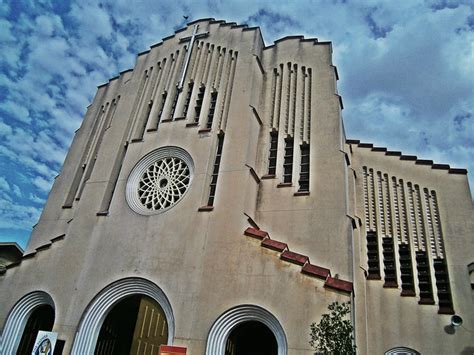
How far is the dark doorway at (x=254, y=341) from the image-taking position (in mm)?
12595

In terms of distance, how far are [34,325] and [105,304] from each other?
3.63 metres

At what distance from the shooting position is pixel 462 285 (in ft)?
46.8

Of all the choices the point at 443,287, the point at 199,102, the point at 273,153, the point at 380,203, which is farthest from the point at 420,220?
the point at 199,102

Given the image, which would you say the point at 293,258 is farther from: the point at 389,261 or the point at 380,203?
the point at 380,203

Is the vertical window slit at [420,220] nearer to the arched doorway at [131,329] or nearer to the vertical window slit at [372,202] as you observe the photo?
the vertical window slit at [372,202]

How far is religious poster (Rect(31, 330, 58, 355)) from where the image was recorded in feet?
38.1

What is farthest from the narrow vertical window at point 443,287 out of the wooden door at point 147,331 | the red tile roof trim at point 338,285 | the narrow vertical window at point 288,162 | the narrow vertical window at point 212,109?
the narrow vertical window at point 212,109

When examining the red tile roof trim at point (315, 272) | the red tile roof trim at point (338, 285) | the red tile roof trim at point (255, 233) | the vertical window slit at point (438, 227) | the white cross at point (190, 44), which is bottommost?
the red tile roof trim at point (338, 285)

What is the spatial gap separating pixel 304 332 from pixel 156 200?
7848mm

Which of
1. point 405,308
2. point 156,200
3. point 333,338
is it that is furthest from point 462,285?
point 156,200

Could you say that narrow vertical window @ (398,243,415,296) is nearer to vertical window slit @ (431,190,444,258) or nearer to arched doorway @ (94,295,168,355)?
vertical window slit @ (431,190,444,258)

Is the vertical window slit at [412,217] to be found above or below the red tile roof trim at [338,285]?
above

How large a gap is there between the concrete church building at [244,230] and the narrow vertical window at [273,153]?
4.1 inches

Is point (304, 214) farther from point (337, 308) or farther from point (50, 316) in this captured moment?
point (50, 316)
